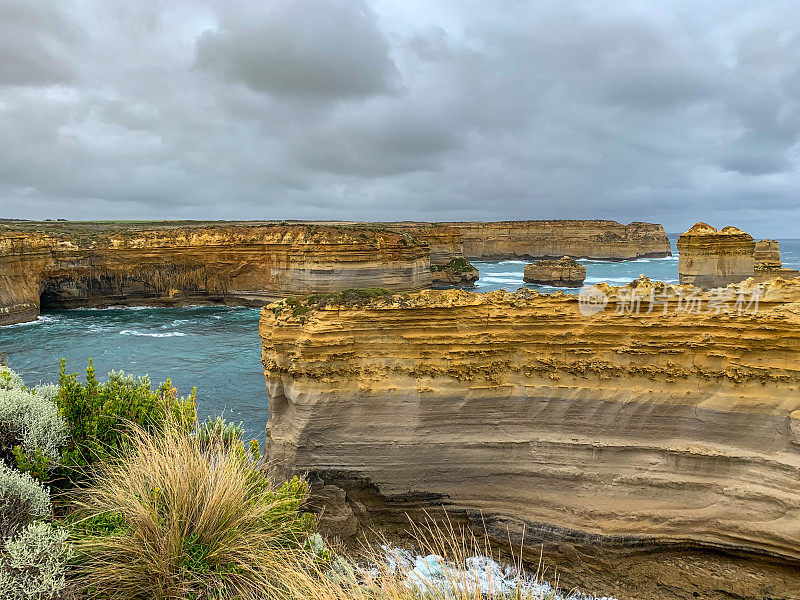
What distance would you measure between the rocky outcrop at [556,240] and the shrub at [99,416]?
87512 millimetres

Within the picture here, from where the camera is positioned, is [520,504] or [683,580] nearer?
[683,580]

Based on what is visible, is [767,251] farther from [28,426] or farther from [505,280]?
[28,426]

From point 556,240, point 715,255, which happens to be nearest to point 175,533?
point 715,255

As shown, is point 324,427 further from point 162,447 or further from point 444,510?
point 162,447

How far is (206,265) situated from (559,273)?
35.7 meters

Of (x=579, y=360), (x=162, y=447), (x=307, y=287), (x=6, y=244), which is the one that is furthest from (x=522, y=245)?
(x=162, y=447)

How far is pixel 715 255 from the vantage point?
28453mm

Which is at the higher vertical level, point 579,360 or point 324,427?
point 579,360

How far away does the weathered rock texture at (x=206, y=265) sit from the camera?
38.5 meters

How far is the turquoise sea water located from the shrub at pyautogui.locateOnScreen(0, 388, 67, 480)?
35.3ft

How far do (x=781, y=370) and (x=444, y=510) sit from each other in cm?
Result: 700

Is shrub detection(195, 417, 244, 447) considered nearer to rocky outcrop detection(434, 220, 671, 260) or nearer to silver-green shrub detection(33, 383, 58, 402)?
silver-green shrub detection(33, 383, 58, 402)

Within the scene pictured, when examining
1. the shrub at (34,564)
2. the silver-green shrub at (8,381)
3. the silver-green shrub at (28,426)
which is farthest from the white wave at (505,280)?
the shrub at (34,564)

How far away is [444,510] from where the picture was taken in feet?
33.9
